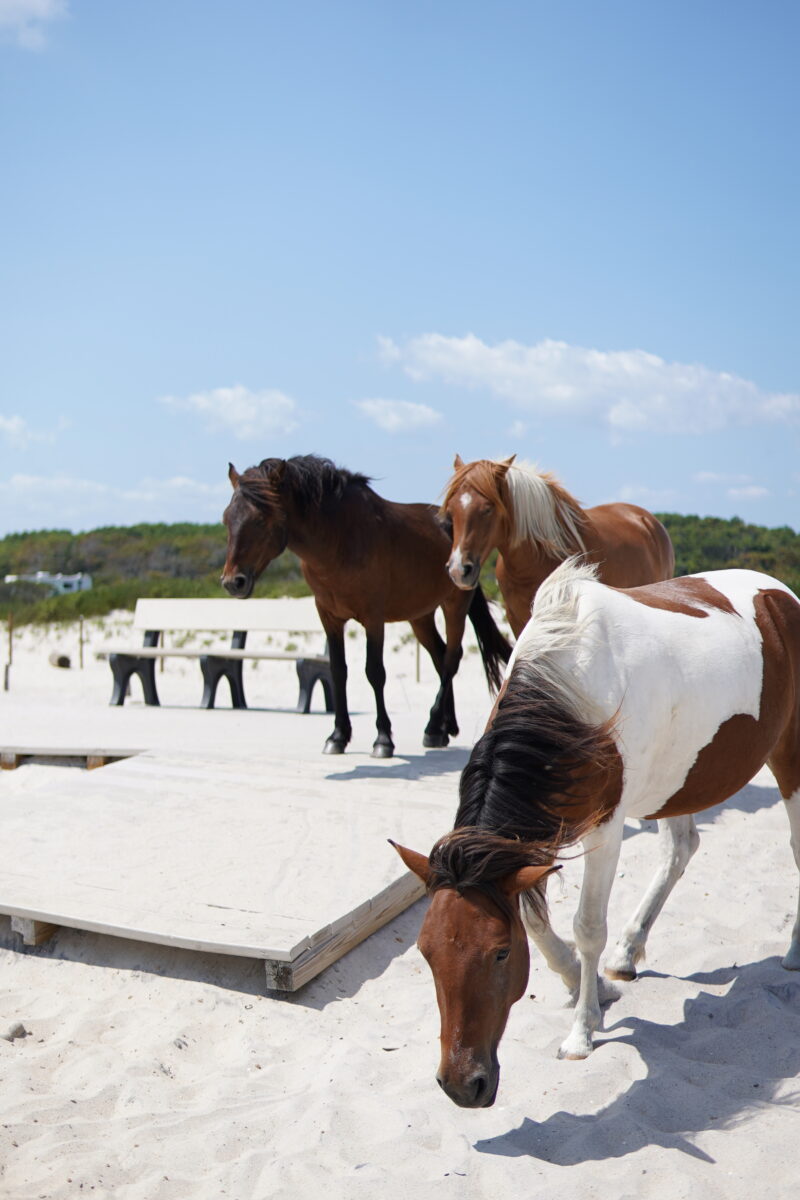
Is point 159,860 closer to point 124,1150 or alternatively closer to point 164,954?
point 164,954

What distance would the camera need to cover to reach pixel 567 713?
279 cm

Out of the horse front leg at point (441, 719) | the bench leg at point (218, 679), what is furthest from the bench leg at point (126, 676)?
the horse front leg at point (441, 719)

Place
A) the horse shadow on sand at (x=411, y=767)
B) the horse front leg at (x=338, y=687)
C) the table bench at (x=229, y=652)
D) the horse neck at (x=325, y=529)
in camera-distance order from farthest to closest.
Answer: the table bench at (x=229, y=652) → the horse front leg at (x=338, y=687) → the horse neck at (x=325, y=529) → the horse shadow on sand at (x=411, y=767)

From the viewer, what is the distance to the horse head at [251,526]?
6242 mm

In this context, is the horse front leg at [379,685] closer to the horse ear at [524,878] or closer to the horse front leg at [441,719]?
the horse front leg at [441,719]

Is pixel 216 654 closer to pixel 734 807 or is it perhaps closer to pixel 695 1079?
pixel 734 807

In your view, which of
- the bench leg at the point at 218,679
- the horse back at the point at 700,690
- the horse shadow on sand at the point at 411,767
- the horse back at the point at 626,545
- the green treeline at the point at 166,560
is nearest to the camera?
the horse back at the point at 700,690

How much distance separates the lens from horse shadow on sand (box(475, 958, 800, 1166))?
259cm

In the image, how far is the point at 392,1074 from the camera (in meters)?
3.06

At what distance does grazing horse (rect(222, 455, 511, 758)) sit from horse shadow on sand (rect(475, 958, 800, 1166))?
3.57 meters

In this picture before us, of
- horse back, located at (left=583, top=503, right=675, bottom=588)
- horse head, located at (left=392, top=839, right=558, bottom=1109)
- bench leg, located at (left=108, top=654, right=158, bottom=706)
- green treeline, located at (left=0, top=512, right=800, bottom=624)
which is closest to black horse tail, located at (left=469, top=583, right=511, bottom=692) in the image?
horse back, located at (left=583, top=503, right=675, bottom=588)

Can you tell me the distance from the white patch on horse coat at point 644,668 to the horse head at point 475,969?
655 millimetres

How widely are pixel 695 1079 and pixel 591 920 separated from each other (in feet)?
1.77

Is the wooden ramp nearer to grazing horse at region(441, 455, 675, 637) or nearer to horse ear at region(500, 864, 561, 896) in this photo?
grazing horse at region(441, 455, 675, 637)
